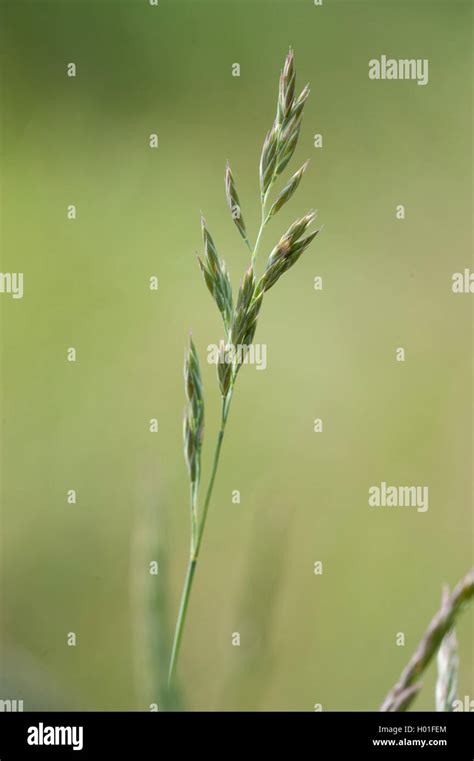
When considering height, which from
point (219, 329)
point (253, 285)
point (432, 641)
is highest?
point (219, 329)

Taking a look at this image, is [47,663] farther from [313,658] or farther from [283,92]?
[283,92]

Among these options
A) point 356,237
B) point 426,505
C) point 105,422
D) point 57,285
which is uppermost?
point 356,237

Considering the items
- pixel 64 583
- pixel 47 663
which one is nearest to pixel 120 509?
pixel 64 583

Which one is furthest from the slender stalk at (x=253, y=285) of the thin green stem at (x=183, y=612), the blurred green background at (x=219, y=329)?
the blurred green background at (x=219, y=329)

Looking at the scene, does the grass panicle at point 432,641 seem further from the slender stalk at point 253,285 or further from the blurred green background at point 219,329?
the blurred green background at point 219,329

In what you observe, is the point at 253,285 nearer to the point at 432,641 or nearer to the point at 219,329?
the point at 432,641

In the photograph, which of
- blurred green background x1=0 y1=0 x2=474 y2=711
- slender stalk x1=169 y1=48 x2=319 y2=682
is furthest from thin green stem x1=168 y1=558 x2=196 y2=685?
blurred green background x1=0 y1=0 x2=474 y2=711

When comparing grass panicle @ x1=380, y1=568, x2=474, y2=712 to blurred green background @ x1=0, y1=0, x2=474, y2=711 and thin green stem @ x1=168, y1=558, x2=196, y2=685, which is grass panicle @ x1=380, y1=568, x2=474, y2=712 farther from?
blurred green background @ x1=0, y1=0, x2=474, y2=711

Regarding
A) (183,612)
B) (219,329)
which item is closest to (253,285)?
(183,612)
